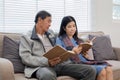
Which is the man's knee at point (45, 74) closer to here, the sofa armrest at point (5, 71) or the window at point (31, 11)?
the sofa armrest at point (5, 71)

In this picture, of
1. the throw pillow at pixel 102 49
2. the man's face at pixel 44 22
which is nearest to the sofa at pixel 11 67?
the throw pillow at pixel 102 49

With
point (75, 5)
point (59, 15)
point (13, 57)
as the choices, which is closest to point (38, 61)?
point (13, 57)

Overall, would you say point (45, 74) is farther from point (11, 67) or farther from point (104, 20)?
point (104, 20)

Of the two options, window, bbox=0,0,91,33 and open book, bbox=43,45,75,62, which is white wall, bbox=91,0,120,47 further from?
open book, bbox=43,45,75,62

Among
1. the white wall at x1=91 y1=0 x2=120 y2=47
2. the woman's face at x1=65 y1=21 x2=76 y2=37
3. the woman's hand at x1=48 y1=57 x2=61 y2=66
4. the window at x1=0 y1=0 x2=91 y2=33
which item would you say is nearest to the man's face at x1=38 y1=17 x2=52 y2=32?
the woman's face at x1=65 y1=21 x2=76 y2=37

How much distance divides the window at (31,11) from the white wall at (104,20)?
5.8 inches

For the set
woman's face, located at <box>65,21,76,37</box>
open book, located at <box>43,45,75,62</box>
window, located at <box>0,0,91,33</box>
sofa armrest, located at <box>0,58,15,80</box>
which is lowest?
sofa armrest, located at <box>0,58,15,80</box>

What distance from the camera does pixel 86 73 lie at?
2.41 meters

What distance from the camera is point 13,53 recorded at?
2537mm

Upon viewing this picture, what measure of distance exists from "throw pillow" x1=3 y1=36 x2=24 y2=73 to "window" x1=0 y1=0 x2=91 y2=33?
0.52 meters

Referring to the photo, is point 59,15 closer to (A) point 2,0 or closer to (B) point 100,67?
(A) point 2,0

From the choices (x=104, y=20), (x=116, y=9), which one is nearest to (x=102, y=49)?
(x=104, y=20)

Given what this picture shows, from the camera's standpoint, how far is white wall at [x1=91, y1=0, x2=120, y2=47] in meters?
3.96

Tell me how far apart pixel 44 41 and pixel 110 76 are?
0.84 meters
